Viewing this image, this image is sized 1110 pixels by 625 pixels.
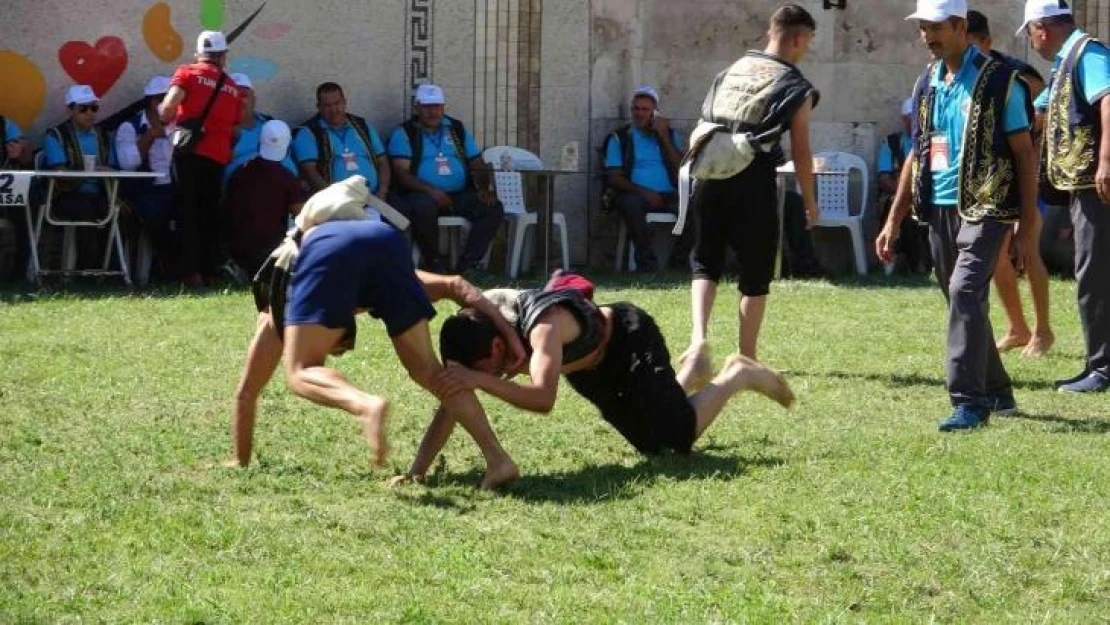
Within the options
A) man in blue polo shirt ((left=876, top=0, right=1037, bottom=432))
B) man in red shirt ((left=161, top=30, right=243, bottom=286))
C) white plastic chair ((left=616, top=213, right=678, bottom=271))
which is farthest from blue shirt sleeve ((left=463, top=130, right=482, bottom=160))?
man in blue polo shirt ((left=876, top=0, right=1037, bottom=432))

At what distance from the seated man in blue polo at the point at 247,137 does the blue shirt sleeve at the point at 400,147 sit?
0.96 meters

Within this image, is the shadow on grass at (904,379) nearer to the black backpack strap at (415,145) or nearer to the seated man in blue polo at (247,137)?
the seated man in blue polo at (247,137)

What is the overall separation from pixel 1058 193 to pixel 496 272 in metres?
7.14

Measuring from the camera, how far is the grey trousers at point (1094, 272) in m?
9.34

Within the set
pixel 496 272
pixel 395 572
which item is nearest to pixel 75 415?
pixel 395 572

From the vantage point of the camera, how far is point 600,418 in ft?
28.0

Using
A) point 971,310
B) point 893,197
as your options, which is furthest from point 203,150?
point 971,310

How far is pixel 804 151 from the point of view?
31.0 feet

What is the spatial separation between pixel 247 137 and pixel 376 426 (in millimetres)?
9593

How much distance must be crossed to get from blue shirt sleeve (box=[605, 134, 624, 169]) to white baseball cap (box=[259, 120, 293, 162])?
3.17 m

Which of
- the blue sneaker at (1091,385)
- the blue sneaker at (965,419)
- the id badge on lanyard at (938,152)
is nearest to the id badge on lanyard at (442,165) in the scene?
the blue sneaker at (1091,385)

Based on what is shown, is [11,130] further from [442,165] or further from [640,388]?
[640,388]

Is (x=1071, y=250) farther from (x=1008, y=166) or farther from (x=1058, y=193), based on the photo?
(x=1008, y=166)

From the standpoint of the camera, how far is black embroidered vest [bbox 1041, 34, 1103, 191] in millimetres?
9297
